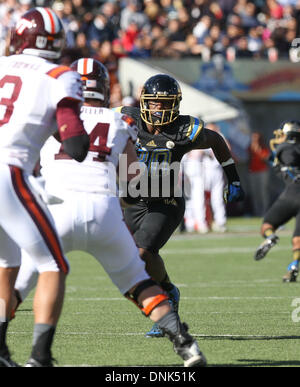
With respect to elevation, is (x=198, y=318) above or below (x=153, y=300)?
below

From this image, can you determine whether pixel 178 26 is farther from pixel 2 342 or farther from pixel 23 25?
pixel 2 342

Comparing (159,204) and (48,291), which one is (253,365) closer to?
(48,291)

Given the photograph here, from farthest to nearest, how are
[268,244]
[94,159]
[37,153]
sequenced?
[268,244] < [94,159] < [37,153]

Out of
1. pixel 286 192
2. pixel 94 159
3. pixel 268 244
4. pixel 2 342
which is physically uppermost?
pixel 94 159

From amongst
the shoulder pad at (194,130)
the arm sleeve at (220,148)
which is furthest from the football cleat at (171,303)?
the shoulder pad at (194,130)

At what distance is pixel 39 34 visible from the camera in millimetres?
4477

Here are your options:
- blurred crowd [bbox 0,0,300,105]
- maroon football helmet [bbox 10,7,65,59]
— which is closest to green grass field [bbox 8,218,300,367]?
maroon football helmet [bbox 10,7,65,59]

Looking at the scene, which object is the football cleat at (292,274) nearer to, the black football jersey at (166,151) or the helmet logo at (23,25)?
the black football jersey at (166,151)

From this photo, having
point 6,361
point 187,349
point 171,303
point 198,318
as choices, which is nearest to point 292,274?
point 198,318

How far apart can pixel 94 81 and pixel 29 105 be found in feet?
3.14

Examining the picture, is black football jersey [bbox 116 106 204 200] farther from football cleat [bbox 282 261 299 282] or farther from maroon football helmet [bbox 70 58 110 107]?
football cleat [bbox 282 261 299 282]

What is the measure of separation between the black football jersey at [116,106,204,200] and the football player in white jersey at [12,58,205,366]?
1396 millimetres

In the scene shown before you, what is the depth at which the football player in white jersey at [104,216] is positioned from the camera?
4586 millimetres

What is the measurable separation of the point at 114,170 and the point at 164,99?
4.95 ft
